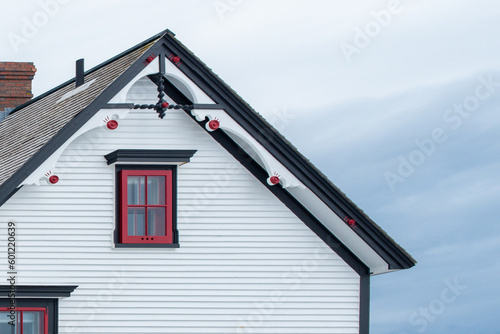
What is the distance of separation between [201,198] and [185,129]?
129 cm

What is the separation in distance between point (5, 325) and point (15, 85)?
12.1 m

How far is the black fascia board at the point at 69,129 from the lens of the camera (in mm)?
19328

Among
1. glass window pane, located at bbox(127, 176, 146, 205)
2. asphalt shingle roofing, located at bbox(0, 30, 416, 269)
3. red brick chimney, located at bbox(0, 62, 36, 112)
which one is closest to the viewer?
asphalt shingle roofing, located at bbox(0, 30, 416, 269)

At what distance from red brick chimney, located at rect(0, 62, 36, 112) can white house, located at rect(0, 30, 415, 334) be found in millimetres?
9569

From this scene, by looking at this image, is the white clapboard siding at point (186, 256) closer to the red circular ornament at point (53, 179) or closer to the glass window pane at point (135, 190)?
the glass window pane at point (135, 190)

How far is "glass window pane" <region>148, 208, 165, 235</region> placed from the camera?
20.6m

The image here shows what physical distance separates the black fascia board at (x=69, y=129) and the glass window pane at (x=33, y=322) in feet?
6.77

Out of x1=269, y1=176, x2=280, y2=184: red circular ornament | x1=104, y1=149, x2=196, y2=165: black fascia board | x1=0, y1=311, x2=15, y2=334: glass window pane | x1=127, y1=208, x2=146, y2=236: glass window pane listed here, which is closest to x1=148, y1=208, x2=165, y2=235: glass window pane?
x1=127, y1=208, x2=146, y2=236: glass window pane

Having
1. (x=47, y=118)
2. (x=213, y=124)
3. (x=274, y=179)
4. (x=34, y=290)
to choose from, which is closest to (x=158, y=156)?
(x=213, y=124)

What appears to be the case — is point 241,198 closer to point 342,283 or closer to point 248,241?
point 248,241

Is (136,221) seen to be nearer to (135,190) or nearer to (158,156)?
(135,190)

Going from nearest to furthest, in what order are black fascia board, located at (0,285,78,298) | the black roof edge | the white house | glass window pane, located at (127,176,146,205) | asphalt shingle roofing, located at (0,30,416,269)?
asphalt shingle roofing, located at (0,30,416,269) → black fascia board, located at (0,285,78,298) → the white house → glass window pane, located at (127,176,146,205) → the black roof edge

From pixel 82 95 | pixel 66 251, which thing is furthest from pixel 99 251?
pixel 82 95

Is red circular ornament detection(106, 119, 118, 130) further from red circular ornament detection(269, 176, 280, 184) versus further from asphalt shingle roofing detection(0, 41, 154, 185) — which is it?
red circular ornament detection(269, 176, 280, 184)
